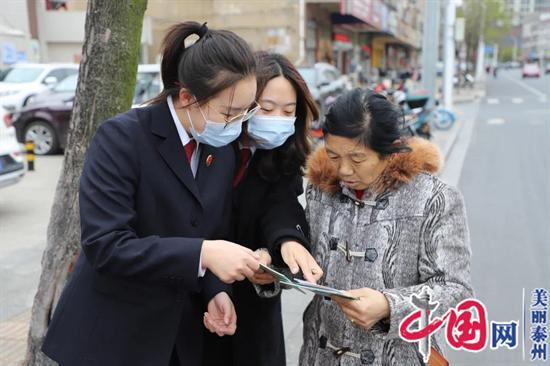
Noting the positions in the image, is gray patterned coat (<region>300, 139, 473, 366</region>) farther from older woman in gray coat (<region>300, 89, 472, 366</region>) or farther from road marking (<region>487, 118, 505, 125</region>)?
road marking (<region>487, 118, 505, 125</region>)

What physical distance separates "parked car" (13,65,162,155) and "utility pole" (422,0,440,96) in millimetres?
6878

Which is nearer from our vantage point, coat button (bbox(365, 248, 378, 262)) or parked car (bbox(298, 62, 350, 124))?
coat button (bbox(365, 248, 378, 262))

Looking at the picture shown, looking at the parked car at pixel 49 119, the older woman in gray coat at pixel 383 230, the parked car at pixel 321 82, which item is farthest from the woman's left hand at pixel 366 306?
the parked car at pixel 321 82

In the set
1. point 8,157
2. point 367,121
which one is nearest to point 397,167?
point 367,121

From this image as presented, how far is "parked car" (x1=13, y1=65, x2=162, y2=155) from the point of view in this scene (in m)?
10.7

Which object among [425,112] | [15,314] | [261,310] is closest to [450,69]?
[425,112]

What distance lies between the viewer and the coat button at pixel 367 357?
1.78m

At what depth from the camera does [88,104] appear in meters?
2.75

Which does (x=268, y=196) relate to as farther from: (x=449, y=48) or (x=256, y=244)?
(x=449, y=48)

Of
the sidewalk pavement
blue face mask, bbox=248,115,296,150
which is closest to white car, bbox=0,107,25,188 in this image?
the sidewalk pavement

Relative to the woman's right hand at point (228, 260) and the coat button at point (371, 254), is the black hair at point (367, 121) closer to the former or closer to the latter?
the coat button at point (371, 254)

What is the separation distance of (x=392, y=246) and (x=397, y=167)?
0.23m

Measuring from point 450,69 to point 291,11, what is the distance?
649 centimetres

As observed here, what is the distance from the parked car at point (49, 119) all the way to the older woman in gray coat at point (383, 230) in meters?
9.28
